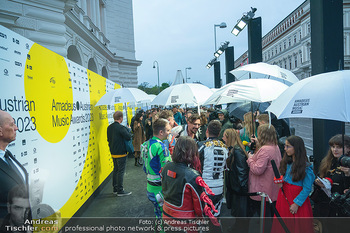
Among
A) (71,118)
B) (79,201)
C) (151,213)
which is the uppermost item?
(71,118)

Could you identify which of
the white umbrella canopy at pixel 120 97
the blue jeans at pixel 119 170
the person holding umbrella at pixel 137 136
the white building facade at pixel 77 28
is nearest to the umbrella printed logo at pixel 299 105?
the white umbrella canopy at pixel 120 97

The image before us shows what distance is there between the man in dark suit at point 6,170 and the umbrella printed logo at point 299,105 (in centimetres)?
271

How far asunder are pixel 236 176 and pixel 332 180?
122 centimetres

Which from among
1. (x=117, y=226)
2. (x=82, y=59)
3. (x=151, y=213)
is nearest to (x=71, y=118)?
(x=117, y=226)

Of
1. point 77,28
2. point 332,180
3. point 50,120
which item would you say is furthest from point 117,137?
point 77,28

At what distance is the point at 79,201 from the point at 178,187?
3.10 m

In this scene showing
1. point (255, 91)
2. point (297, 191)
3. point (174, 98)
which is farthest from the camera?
point (174, 98)

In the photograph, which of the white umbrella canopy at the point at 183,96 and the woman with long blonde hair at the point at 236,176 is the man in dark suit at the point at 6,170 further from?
the white umbrella canopy at the point at 183,96

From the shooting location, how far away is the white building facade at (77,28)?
297 inches

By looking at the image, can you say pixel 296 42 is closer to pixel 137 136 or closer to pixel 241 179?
pixel 137 136

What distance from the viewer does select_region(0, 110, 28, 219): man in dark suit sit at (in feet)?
5.59

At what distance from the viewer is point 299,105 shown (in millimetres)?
2371

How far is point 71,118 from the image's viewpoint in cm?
430

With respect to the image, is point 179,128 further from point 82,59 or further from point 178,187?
point 82,59
